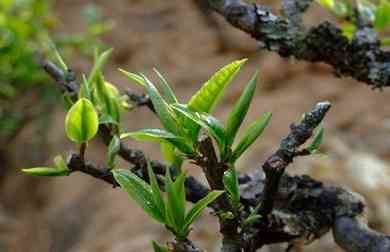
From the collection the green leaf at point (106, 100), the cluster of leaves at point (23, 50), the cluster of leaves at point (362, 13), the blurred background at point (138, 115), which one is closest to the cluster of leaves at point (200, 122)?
the green leaf at point (106, 100)

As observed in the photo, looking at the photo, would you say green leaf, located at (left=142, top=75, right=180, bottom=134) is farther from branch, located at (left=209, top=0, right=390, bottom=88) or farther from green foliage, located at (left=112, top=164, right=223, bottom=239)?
branch, located at (left=209, top=0, right=390, bottom=88)

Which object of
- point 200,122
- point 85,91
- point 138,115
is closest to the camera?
point 200,122

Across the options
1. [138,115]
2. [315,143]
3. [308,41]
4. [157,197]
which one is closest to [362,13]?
[308,41]

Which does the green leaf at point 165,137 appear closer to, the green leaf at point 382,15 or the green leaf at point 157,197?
the green leaf at point 157,197

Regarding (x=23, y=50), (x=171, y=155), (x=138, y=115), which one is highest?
(x=171, y=155)

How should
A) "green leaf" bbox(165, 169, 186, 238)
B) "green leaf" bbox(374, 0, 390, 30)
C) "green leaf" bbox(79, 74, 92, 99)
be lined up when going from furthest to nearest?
"green leaf" bbox(374, 0, 390, 30) → "green leaf" bbox(79, 74, 92, 99) → "green leaf" bbox(165, 169, 186, 238)

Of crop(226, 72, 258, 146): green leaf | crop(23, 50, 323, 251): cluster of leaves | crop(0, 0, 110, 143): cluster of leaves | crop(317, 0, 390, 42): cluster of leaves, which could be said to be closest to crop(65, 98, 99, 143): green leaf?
crop(23, 50, 323, 251): cluster of leaves

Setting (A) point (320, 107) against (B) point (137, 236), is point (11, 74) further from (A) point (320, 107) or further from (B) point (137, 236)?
(A) point (320, 107)

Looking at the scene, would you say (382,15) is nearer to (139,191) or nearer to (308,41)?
(308,41)
